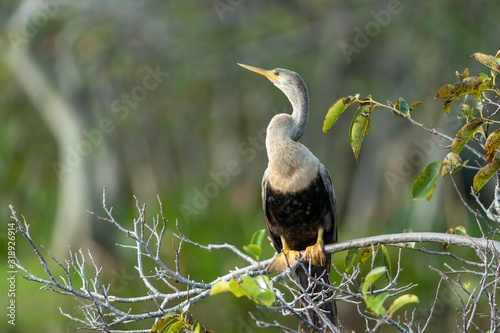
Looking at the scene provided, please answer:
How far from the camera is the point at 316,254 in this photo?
362cm

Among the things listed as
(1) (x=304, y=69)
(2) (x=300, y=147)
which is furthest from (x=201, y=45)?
(2) (x=300, y=147)

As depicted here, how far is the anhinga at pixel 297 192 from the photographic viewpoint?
12.0ft

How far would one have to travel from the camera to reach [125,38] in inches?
432

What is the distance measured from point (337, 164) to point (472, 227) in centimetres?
379

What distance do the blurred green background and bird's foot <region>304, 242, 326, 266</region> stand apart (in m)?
4.64

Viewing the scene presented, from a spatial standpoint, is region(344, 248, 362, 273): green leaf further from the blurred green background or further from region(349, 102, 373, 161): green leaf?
the blurred green background

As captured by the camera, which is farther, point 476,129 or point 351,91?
point 351,91

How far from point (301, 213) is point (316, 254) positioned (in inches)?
10.4

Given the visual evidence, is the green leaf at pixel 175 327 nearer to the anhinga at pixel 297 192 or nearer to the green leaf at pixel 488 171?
the anhinga at pixel 297 192

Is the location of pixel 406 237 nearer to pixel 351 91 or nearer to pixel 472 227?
pixel 472 227

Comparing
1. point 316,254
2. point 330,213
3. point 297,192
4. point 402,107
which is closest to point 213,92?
point 330,213

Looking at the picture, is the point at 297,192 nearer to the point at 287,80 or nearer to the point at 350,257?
the point at 287,80

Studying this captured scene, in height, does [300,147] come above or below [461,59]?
above

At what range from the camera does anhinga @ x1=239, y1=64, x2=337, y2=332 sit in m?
3.64
